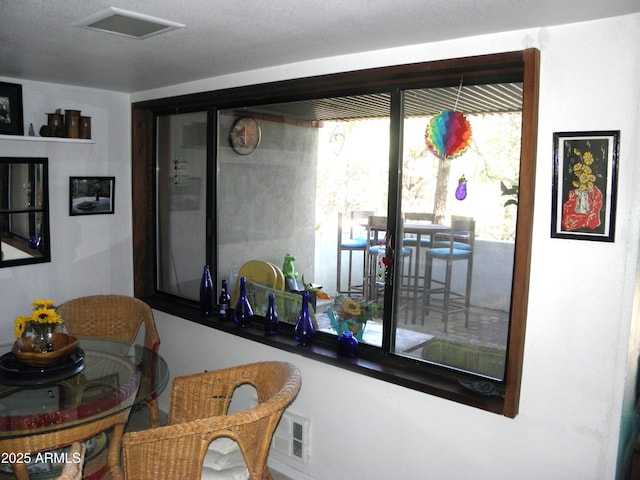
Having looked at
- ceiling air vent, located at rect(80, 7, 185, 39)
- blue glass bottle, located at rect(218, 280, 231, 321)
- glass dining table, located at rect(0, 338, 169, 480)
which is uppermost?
ceiling air vent, located at rect(80, 7, 185, 39)

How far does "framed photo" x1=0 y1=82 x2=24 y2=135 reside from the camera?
330cm

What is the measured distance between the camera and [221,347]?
3389 mm

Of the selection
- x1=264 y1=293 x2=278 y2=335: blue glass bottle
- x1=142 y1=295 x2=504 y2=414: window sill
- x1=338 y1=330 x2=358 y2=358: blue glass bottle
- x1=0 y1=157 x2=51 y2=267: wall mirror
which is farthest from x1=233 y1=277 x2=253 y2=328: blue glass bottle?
x1=0 y1=157 x2=51 y2=267: wall mirror

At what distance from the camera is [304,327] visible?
9.54 ft

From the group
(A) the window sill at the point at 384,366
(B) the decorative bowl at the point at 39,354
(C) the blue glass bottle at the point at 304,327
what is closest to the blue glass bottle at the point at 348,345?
(A) the window sill at the point at 384,366

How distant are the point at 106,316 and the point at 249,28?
2227 mm

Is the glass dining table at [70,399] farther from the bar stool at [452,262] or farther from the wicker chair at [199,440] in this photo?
the bar stool at [452,262]

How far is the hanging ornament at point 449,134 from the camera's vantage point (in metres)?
2.24

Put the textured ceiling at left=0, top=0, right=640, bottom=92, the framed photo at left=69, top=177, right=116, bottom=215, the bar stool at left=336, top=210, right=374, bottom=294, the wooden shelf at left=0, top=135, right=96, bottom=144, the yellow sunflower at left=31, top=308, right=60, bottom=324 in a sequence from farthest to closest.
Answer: the framed photo at left=69, top=177, right=116, bottom=215 → the wooden shelf at left=0, top=135, right=96, bottom=144 → the bar stool at left=336, top=210, right=374, bottom=294 → the yellow sunflower at left=31, top=308, right=60, bottom=324 → the textured ceiling at left=0, top=0, right=640, bottom=92

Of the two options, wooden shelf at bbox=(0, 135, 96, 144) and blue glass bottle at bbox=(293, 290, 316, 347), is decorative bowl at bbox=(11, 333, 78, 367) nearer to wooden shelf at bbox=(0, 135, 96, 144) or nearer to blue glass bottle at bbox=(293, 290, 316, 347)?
blue glass bottle at bbox=(293, 290, 316, 347)

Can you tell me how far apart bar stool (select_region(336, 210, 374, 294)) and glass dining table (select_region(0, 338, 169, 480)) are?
42.0 inches

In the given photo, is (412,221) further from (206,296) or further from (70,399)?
(70,399)

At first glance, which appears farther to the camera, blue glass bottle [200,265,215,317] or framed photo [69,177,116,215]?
framed photo [69,177,116,215]

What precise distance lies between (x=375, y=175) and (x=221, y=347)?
1.52 meters
